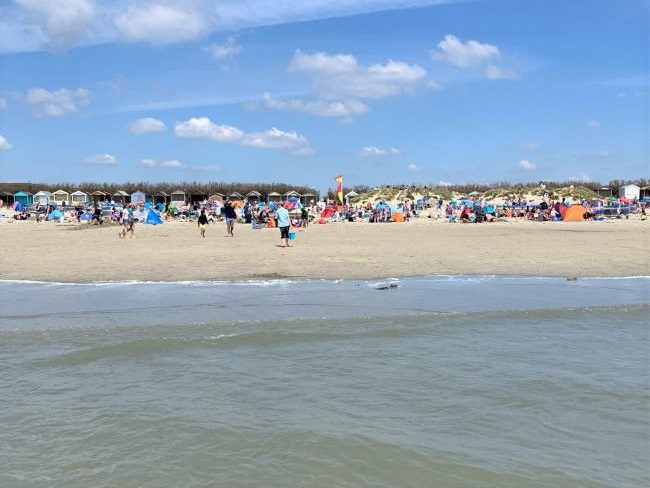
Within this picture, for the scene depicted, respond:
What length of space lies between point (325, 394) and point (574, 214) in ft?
112

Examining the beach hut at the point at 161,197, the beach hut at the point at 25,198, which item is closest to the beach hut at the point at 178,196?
the beach hut at the point at 161,197

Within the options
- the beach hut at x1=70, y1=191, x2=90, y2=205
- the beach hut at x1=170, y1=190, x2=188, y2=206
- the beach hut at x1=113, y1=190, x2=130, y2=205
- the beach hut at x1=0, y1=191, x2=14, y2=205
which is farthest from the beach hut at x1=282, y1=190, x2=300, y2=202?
the beach hut at x1=0, y1=191, x2=14, y2=205

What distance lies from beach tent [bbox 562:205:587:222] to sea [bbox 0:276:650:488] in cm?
2821

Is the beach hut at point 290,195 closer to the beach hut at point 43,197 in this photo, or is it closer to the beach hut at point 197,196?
the beach hut at point 197,196

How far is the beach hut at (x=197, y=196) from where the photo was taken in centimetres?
6988

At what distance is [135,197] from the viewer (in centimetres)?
6278

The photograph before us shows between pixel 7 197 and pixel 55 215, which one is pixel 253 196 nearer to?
pixel 7 197

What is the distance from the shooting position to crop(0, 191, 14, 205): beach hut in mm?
65688

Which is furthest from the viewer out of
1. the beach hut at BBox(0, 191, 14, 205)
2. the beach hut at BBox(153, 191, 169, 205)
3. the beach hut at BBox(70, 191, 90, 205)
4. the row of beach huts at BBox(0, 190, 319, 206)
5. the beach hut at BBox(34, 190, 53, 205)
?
the beach hut at BBox(153, 191, 169, 205)

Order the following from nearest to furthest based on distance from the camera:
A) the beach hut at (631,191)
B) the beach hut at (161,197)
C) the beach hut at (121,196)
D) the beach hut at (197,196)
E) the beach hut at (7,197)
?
1. the beach hut at (631,191)
2. the beach hut at (121,196)
3. the beach hut at (7,197)
4. the beach hut at (161,197)
5. the beach hut at (197,196)

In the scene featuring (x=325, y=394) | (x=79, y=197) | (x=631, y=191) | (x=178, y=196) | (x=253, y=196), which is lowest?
(x=325, y=394)

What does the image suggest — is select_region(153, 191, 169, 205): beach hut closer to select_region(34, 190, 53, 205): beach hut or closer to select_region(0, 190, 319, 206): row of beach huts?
select_region(0, 190, 319, 206): row of beach huts

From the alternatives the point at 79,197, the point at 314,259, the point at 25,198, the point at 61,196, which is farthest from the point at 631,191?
the point at 25,198

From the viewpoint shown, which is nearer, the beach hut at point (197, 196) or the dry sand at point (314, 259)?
the dry sand at point (314, 259)
